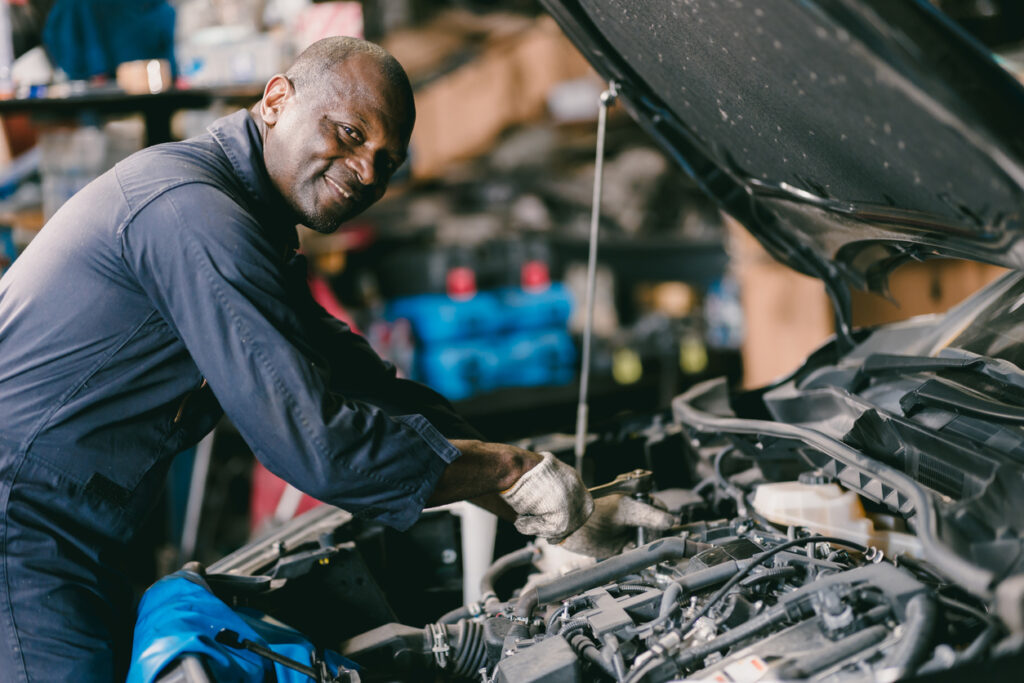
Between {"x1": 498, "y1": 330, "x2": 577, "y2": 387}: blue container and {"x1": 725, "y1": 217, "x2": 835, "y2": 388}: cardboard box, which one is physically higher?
{"x1": 725, "y1": 217, "x2": 835, "y2": 388}: cardboard box

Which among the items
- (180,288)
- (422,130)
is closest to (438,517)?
(180,288)

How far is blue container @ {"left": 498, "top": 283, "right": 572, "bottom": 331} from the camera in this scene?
4664 millimetres

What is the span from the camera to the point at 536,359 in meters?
4.67

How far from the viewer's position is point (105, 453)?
132cm

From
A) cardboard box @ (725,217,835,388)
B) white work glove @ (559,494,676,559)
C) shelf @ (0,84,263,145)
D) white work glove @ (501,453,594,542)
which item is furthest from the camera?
cardboard box @ (725,217,835,388)

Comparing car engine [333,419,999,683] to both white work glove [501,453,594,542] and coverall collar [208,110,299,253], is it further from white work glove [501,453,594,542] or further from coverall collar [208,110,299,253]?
coverall collar [208,110,299,253]

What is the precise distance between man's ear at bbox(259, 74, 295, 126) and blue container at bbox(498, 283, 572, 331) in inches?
126

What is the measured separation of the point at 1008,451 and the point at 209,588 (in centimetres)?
133

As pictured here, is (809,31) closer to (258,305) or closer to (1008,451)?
(1008,451)

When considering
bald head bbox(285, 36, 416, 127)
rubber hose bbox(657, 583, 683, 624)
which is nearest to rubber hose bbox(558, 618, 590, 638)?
rubber hose bbox(657, 583, 683, 624)

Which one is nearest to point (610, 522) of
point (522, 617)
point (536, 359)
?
point (522, 617)

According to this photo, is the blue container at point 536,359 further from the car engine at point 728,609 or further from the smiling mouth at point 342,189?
the smiling mouth at point 342,189

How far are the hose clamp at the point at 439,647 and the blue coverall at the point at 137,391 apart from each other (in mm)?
315

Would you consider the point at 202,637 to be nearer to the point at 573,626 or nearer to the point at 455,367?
the point at 573,626
